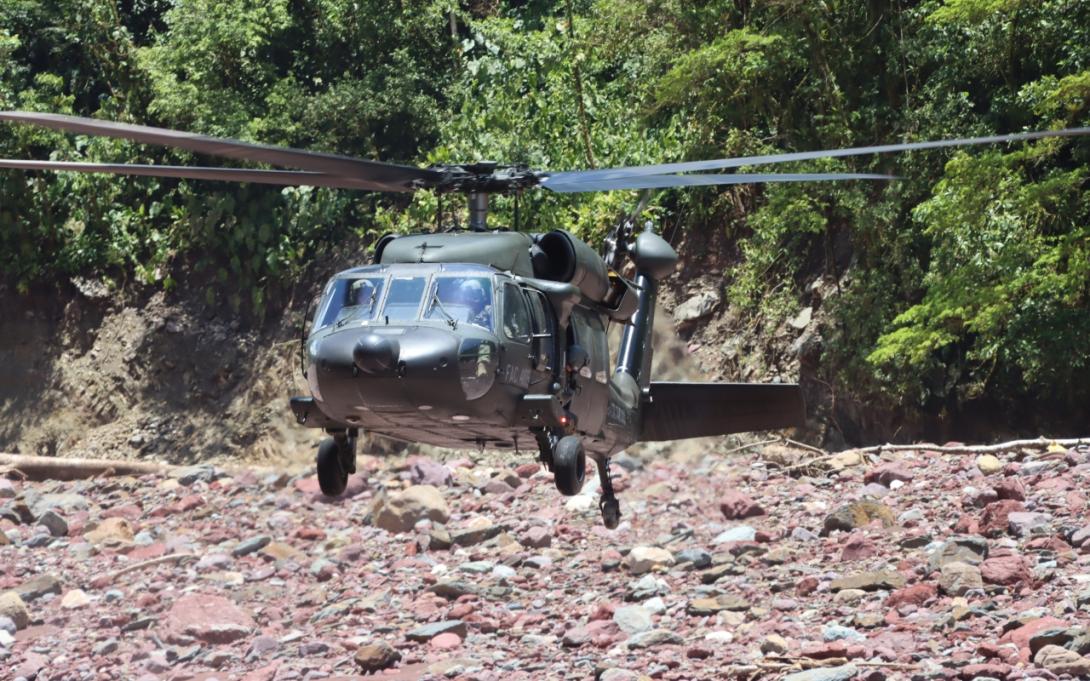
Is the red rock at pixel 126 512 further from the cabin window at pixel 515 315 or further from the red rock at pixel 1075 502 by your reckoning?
the red rock at pixel 1075 502

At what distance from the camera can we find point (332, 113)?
76.3 ft

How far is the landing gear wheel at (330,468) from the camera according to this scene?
11.1m

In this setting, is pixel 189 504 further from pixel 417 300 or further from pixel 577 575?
pixel 417 300

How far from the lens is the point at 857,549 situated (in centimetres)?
1488

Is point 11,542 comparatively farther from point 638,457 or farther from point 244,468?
point 638,457

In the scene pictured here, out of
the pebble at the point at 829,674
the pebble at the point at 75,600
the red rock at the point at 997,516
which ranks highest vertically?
the red rock at the point at 997,516

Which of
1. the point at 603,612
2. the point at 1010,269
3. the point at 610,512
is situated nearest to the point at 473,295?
the point at 610,512

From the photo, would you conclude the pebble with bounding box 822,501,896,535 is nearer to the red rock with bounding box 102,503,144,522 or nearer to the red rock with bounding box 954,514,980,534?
the red rock with bounding box 954,514,980,534

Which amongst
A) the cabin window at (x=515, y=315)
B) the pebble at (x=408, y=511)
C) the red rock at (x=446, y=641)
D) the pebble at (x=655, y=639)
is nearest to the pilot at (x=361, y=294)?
the cabin window at (x=515, y=315)

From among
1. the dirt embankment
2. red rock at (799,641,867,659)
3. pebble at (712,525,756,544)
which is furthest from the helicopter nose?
the dirt embankment

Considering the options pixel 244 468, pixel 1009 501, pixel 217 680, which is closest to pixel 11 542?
pixel 244 468

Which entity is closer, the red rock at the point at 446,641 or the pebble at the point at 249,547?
the red rock at the point at 446,641

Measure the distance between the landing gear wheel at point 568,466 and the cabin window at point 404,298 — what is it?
4.29ft

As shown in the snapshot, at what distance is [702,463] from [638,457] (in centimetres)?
76
